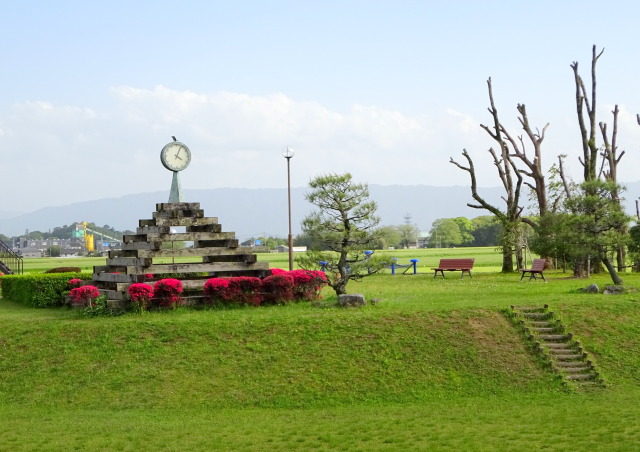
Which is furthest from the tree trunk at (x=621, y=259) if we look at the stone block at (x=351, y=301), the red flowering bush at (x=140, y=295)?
the red flowering bush at (x=140, y=295)

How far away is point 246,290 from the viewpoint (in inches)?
918

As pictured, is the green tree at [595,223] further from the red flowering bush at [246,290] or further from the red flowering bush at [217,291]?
the red flowering bush at [217,291]

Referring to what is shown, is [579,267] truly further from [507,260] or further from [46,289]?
[46,289]

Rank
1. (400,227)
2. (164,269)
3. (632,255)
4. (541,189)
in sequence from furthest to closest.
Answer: (400,227)
(541,189)
(632,255)
(164,269)

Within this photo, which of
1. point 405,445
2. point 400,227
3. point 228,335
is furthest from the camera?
point 400,227

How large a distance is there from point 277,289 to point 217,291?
1813mm

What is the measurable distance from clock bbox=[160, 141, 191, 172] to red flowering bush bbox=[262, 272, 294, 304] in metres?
5.73

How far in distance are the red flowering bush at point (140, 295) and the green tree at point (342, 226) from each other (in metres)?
4.76

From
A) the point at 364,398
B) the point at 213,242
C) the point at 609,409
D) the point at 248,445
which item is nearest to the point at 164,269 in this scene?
the point at 213,242

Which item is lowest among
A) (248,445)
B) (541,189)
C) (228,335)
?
(248,445)

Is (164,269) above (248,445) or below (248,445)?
above

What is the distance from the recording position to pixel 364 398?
16781mm

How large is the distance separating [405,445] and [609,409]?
495 centimetres

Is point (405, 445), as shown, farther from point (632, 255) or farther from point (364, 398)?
point (632, 255)
